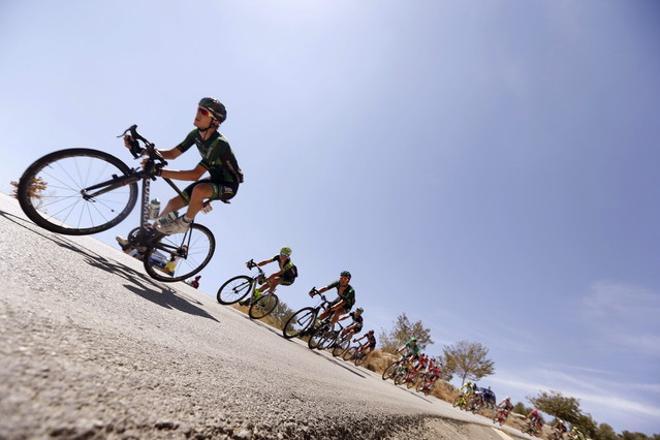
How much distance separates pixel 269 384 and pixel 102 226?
3.12m

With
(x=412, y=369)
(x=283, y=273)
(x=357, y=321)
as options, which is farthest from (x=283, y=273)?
(x=412, y=369)

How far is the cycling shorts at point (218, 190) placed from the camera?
13.2 feet

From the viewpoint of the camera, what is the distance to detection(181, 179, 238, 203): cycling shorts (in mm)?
4012

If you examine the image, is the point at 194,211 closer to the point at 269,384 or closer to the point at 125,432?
the point at 269,384

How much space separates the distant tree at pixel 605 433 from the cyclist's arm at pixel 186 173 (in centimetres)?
5196

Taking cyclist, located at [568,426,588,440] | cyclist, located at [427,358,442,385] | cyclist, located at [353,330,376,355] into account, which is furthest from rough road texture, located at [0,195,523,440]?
cyclist, located at [568,426,588,440]

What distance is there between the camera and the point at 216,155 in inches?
156

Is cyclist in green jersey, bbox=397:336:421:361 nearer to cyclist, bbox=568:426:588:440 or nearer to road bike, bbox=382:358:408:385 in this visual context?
road bike, bbox=382:358:408:385

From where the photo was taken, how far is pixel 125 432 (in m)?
0.63

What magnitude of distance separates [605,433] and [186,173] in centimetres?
5762

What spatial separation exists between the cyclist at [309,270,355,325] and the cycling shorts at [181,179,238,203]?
5196 millimetres

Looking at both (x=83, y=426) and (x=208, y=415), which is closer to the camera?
(x=83, y=426)

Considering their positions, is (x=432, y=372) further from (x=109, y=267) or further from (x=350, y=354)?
(x=109, y=267)

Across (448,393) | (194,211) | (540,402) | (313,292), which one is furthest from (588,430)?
(194,211)
